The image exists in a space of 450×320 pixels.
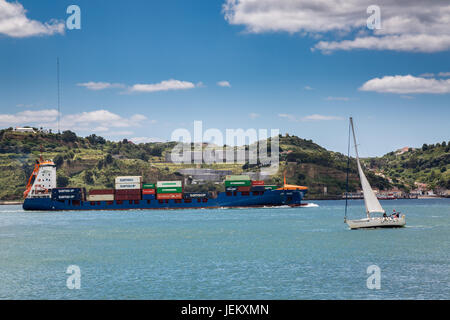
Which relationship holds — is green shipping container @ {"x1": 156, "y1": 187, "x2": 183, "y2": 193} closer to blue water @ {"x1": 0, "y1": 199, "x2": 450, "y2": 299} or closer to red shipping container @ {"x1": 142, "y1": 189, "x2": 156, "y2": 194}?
red shipping container @ {"x1": 142, "y1": 189, "x2": 156, "y2": 194}

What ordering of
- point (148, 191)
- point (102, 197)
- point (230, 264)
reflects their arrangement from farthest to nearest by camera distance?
1. point (102, 197)
2. point (148, 191)
3. point (230, 264)

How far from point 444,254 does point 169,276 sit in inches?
1024

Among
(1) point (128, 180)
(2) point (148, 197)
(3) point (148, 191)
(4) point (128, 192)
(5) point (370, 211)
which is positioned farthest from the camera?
(2) point (148, 197)

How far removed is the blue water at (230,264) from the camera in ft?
109

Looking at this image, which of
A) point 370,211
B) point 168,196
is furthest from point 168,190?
point 370,211

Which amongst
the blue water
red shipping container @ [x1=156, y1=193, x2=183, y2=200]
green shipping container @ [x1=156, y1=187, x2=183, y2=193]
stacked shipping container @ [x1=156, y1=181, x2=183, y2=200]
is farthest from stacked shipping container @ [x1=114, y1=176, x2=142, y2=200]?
the blue water

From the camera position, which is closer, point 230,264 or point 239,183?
point 230,264

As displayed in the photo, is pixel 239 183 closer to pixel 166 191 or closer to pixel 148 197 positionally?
pixel 166 191

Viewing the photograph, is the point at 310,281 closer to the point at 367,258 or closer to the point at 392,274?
the point at 392,274

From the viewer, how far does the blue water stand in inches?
1310

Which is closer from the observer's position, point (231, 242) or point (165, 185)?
point (231, 242)

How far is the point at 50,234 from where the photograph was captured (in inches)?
2894

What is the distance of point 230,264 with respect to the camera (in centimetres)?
4334
